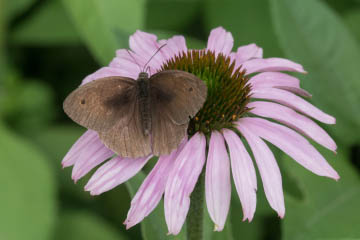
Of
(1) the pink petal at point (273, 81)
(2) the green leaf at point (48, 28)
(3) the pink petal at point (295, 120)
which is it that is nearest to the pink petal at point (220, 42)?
(1) the pink petal at point (273, 81)

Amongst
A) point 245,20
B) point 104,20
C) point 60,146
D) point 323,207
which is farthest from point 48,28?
point 323,207

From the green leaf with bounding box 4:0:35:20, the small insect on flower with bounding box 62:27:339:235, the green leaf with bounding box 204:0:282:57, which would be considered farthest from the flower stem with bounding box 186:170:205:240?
the green leaf with bounding box 4:0:35:20

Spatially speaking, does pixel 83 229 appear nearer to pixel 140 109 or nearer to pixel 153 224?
pixel 153 224

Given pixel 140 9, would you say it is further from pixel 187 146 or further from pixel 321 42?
pixel 187 146

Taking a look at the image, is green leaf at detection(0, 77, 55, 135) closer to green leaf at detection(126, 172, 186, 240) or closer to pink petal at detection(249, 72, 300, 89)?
green leaf at detection(126, 172, 186, 240)

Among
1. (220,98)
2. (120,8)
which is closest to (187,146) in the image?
(220,98)

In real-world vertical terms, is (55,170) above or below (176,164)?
above

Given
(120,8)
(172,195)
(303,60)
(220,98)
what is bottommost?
(172,195)

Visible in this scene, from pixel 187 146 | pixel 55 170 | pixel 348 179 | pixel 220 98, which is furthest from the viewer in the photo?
pixel 55 170
